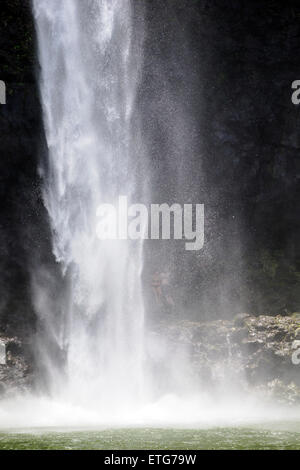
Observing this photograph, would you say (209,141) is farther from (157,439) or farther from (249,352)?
(157,439)

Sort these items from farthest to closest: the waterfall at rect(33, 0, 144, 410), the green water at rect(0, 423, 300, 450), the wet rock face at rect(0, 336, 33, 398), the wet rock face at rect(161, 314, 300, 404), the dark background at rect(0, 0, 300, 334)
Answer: the dark background at rect(0, 0, 300, 334) < the wet rock face at rect(0, 336, 33, 398) < the waterfall at rect(33, 0, 144, 410) < the wet rock face at rect(161, 314, 300, 404) < the green water at rect(0, 423, 300, 450)

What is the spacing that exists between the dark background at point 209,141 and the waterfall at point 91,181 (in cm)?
86

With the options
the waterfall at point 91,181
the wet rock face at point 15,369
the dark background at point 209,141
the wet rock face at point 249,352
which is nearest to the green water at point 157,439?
the waterfall at point 91,181

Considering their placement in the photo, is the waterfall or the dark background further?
the dark background

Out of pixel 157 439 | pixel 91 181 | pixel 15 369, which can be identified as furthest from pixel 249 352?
pixel 157 439

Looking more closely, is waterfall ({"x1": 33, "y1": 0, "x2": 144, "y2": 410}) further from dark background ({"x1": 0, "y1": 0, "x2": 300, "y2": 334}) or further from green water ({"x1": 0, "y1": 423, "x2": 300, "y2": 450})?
green water ({"x1": 0, "y1": 423, "x2": 300, "y2": 450})

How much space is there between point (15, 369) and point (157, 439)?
9695 millimetres

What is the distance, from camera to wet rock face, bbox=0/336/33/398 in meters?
18.9

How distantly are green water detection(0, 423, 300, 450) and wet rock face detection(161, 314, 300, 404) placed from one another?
5.88 metres

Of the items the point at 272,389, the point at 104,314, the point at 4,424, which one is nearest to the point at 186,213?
the point at 104,314

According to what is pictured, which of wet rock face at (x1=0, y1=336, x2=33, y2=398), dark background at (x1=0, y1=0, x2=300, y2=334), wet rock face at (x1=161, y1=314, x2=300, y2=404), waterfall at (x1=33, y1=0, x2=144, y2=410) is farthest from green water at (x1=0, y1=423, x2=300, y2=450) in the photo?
dark background at (x1=0, y1=0, x2=300, y2=334)

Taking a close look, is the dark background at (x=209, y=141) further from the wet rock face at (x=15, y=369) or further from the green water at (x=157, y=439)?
the green water at (x=157, y=439)

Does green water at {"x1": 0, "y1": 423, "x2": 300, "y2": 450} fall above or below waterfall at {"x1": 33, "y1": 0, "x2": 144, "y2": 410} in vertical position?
below

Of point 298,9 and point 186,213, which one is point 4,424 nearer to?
point 186,213
